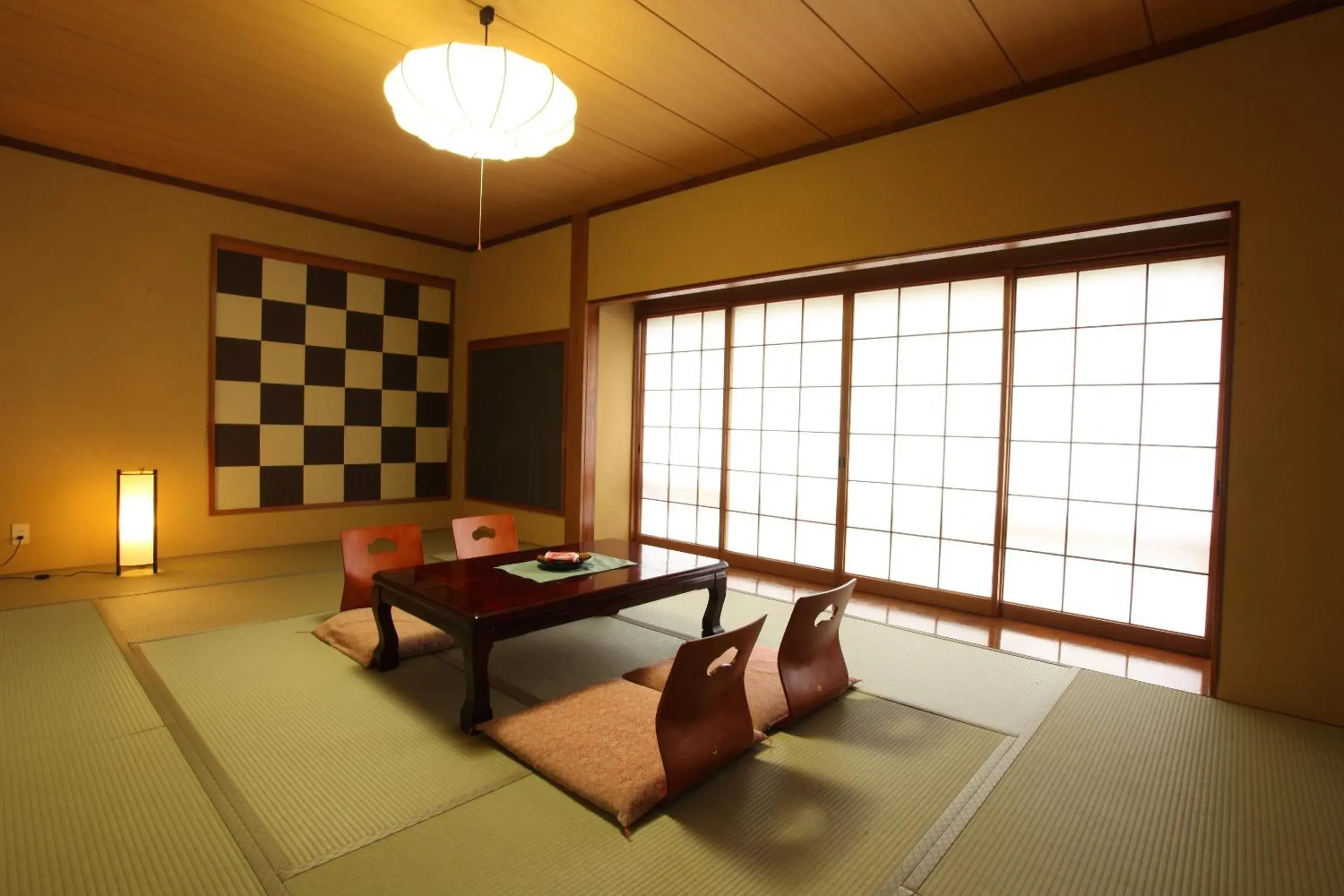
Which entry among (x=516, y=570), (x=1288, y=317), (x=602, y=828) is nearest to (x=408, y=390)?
(x=516, y=570)

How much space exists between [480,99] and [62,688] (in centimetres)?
270

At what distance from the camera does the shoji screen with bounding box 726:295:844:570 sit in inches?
176

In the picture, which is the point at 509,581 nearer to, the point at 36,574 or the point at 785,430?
the point at 785,430

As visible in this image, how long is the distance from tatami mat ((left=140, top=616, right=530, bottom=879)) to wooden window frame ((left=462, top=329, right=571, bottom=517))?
8.18ft

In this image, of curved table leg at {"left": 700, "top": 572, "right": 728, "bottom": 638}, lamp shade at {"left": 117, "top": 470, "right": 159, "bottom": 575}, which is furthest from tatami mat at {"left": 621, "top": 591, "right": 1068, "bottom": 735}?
lamp shade at {"left": 117, "top": 470, "right": 159, "bottom": 575}

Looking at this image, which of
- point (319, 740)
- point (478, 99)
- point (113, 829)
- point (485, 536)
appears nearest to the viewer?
point (113, 829)

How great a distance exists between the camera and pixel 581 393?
201 inches

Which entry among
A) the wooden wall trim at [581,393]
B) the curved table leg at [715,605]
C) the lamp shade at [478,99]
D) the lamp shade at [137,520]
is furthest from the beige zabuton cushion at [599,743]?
the lamp shade at [137,520]

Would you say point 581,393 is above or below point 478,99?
below

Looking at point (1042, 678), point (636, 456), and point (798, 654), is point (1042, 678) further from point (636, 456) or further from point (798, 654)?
point (636, 456)

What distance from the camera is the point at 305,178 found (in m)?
4.55

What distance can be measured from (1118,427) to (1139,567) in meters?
0.72

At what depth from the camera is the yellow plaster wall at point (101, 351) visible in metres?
4.10

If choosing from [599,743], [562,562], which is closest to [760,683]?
[599,743]
